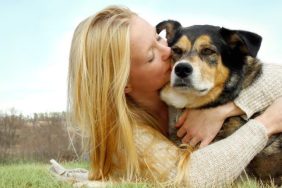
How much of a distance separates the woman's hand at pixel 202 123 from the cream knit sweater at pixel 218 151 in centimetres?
13

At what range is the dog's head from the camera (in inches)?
163

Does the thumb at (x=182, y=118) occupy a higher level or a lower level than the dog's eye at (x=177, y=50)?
lower

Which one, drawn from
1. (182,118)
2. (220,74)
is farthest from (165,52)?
(182,118)

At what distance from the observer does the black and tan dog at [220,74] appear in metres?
4.25

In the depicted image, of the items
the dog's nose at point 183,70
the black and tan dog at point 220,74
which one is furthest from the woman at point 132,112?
the dog's nose at point 183,70

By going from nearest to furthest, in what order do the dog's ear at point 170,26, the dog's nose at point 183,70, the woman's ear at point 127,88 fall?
the dog's nose at point 183,70 < the woman's ear at point 127,88 < the dog's ear at point 170,26

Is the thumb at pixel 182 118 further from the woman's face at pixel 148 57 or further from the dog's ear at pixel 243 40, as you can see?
the dog's ear at pixel 243 40

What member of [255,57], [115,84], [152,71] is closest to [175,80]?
[152,71]

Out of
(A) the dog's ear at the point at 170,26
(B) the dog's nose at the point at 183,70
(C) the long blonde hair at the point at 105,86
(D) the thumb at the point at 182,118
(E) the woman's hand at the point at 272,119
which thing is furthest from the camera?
(A) the dog's ear at the point at 170,26

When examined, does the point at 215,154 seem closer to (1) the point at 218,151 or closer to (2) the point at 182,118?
(1) the point at 218,151

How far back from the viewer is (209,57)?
429cm

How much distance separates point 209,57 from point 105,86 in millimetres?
918

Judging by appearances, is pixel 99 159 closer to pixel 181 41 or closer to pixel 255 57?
pixel 181 41

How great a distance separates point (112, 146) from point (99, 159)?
20cm
